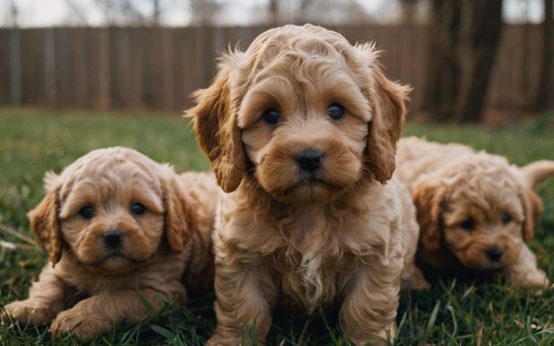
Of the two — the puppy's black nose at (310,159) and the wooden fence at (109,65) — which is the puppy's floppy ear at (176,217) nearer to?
the puppy's black nose at (310,159)

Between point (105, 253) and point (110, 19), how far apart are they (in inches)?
997

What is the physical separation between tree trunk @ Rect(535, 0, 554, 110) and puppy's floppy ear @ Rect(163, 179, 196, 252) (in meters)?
15.6

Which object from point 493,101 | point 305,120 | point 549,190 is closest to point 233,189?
point 305,120

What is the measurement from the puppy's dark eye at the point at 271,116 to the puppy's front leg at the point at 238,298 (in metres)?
0.68

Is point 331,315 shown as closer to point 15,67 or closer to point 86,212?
point 86,212

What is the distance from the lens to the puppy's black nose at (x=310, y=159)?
8.70 feet

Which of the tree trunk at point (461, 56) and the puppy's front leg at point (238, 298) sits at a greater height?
the tree trunk at point (461, 56)

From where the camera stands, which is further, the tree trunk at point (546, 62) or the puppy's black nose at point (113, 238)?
the tree trunk at point (546, 62)

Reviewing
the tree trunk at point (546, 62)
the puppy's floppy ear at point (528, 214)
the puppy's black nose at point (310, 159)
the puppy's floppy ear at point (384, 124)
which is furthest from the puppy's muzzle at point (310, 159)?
the tree trunk at point (546, 62)

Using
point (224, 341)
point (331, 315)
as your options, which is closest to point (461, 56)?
point (331, 315)

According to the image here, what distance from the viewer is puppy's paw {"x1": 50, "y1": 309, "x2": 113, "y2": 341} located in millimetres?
3137

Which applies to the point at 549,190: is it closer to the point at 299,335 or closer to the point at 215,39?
the point at 299,335

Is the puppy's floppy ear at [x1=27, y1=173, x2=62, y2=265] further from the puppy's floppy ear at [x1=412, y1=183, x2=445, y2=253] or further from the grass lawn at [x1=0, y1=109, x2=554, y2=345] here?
the puppy's floppy ear at [x1=412, y1=183, x2=445, y2=253]

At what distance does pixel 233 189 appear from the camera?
10.0 feet
